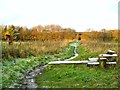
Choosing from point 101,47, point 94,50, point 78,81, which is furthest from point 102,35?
point 78,81

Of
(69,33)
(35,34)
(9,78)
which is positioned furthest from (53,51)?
(69,33)

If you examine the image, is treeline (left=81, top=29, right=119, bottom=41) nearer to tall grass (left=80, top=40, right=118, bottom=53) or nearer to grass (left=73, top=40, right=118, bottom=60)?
tall grass (left=80, top=40, right=118, bottom=53)

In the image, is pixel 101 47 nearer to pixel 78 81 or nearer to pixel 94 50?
pixel 94 50

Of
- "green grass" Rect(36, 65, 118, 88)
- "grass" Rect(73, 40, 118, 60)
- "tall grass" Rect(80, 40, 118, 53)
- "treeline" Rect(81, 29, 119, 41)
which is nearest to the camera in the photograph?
"green grass" Rect(36, 65, 118, 88)

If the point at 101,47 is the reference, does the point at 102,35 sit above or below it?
above

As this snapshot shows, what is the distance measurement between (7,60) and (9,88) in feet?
23.4

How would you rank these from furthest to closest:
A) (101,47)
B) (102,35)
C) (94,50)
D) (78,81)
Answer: (102,35) → (101,47) → (94,50) → (78,81)

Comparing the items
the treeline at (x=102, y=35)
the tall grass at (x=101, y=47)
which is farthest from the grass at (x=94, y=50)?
the treeline at (x=102, y=35)

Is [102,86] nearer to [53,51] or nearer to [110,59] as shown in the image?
[110,59]

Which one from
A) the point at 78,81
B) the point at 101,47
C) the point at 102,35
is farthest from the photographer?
the point at 102,35

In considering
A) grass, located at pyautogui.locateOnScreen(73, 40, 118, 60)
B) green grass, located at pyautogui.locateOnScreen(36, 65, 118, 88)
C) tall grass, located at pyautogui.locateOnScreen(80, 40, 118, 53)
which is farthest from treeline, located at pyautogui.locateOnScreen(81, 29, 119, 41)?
green grass, located at pyautogui.locateOnScreen(36, 65, 118, 88)

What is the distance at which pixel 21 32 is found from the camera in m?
42.1

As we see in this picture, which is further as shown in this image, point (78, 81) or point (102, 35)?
point (102, 35)

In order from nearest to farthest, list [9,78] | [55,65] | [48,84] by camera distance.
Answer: [48,84] < [9,78] < [55,65]
